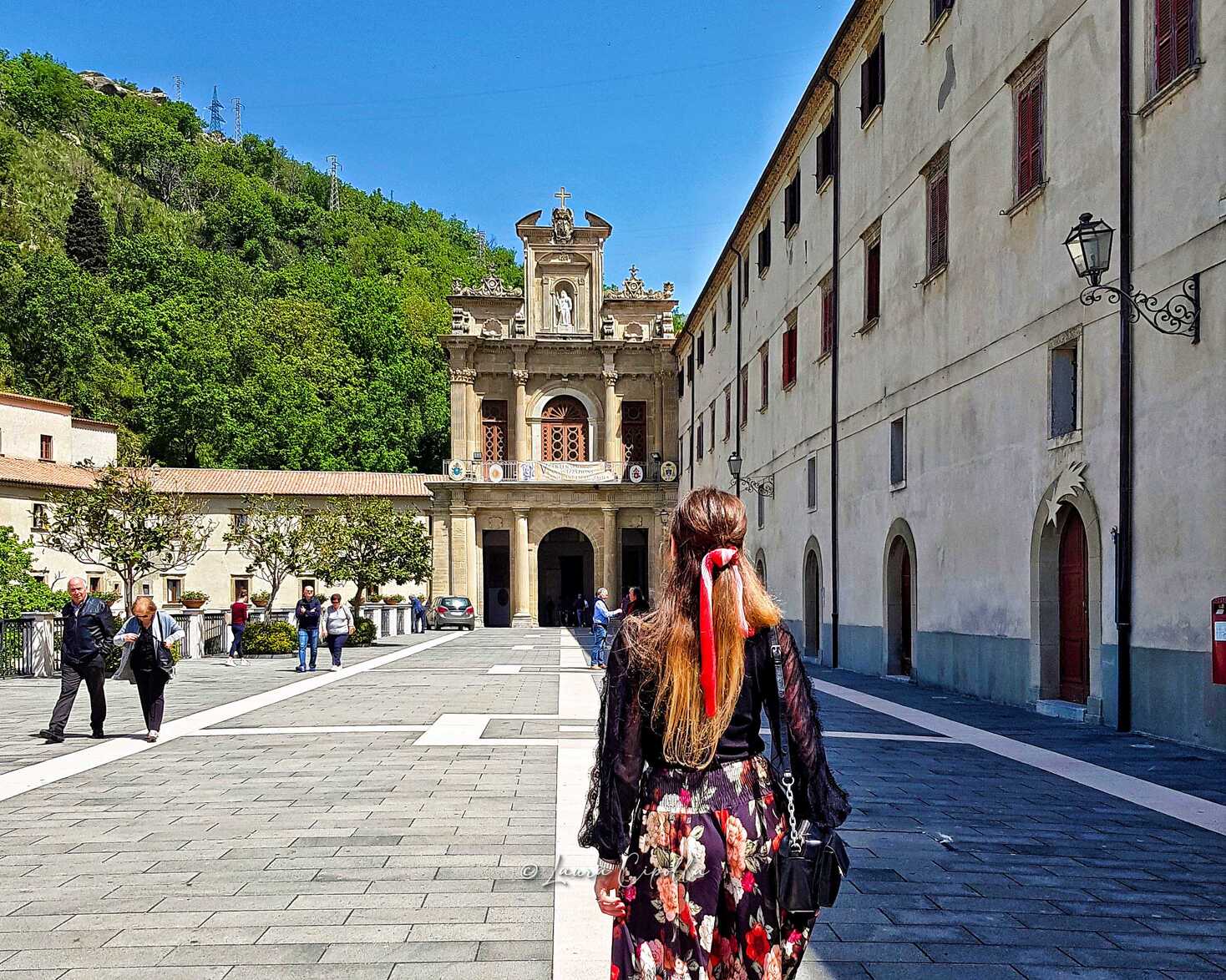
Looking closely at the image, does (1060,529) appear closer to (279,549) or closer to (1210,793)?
(1210,793)

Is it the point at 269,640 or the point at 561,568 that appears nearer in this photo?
the point at 269,640

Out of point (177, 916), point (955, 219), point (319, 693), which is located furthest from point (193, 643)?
point (177, 916)

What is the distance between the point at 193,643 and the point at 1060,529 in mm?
20141

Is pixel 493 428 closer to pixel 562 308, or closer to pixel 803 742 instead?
pixel 562 308

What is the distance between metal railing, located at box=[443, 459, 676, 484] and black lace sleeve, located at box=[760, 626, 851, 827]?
1862 inches

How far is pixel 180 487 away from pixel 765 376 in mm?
31597

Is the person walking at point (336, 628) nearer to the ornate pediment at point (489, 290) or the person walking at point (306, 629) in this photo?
the person walking at point (306, 629)

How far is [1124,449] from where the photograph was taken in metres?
12.1

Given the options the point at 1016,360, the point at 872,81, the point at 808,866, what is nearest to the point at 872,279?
the point at 872,81

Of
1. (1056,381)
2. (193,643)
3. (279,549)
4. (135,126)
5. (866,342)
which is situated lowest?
(193,643)

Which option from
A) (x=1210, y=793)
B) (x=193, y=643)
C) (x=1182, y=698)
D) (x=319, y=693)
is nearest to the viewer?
(x=1210, y=793)

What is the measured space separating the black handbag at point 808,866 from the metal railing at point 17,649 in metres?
20.6

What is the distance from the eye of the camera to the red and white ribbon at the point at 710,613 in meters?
3.14

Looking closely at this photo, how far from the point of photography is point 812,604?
86.4 feet
